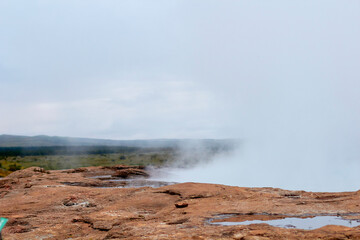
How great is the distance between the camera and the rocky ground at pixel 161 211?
9734 millimetres

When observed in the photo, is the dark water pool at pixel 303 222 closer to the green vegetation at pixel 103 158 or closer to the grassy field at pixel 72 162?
the green vegetation at pixel 103 158

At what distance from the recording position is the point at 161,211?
14297 mm

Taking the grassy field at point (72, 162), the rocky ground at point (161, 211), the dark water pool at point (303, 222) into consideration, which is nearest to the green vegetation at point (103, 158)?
the grassy field at point (72, 162)

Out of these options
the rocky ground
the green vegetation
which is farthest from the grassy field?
the rocky ground

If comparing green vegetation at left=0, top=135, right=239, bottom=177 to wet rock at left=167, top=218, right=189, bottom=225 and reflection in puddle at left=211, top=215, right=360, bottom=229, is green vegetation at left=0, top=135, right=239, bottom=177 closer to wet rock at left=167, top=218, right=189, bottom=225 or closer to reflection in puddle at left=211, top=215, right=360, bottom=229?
wet rock at left=167, top=218, right=189, bottom=225

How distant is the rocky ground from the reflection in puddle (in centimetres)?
50

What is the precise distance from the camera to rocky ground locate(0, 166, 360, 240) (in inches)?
383

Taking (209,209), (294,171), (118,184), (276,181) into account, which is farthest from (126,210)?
(294,171)

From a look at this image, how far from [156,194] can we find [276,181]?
1662 centimetres

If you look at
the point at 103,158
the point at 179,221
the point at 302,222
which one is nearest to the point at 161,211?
the point at 179,221

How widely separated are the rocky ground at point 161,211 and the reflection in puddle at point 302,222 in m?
0.50

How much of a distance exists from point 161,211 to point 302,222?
565 centimetres

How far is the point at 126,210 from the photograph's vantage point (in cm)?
1511

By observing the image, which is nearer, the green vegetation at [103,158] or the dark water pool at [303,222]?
the dark water pool at [303,222]
